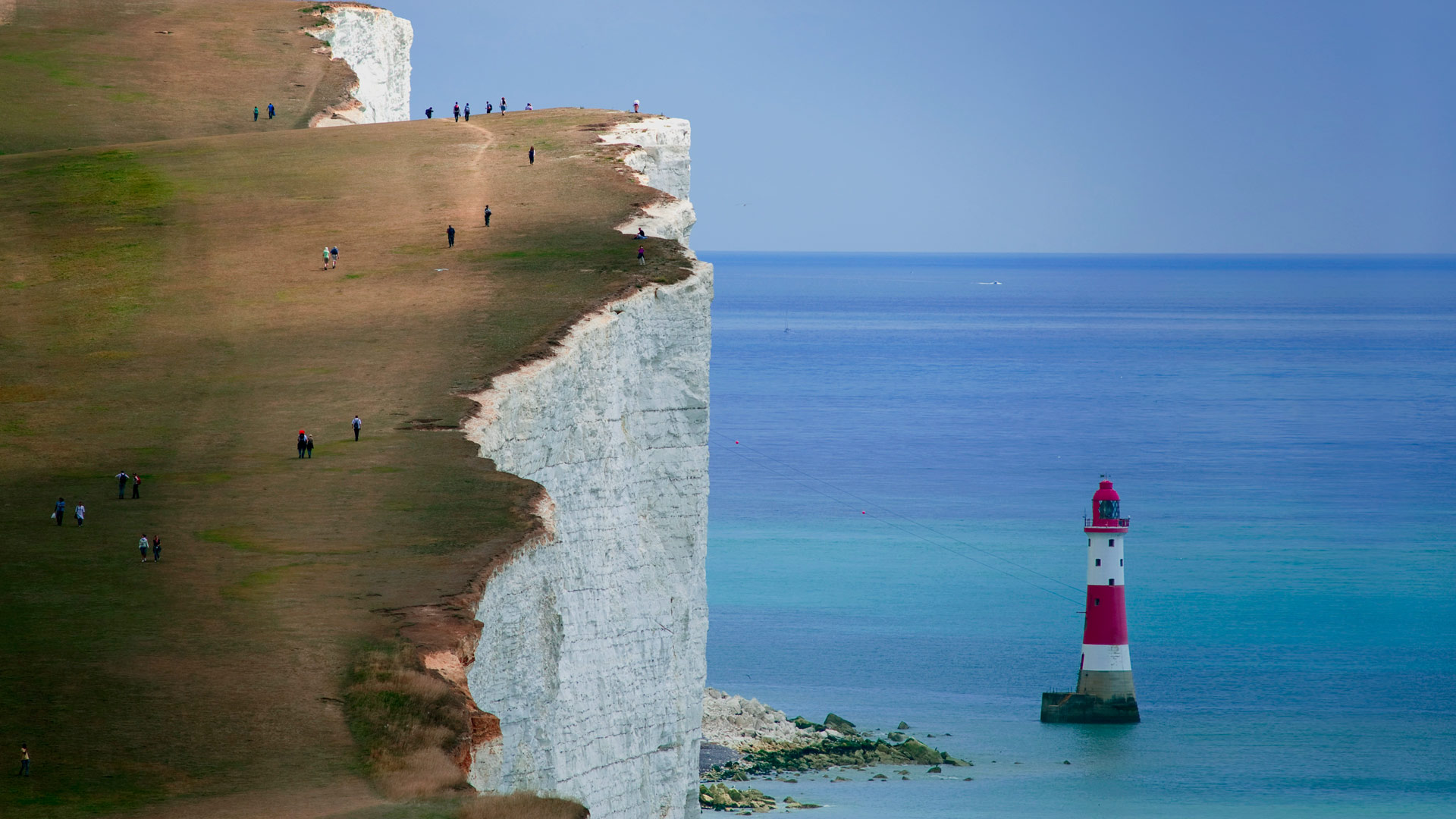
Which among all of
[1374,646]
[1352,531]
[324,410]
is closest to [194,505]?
[324,410]

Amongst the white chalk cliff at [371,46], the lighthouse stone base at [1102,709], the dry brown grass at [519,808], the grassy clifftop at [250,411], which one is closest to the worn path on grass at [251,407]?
the grassy clifftop at [250,411]

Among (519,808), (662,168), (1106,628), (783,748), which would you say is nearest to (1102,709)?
(1106,628)

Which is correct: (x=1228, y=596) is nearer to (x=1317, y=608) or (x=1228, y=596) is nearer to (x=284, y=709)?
(x=1317, y=608)

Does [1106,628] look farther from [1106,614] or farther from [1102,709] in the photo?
[1102,709]

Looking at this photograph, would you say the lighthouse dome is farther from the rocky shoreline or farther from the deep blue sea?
the rocky shoreline

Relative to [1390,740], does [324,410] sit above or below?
above

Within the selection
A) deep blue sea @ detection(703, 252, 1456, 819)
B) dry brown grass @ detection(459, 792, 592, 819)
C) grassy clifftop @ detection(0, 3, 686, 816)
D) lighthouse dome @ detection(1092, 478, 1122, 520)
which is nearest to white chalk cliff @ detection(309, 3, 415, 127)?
grassy clifftop @ detection(0, 3, 686, 816)
